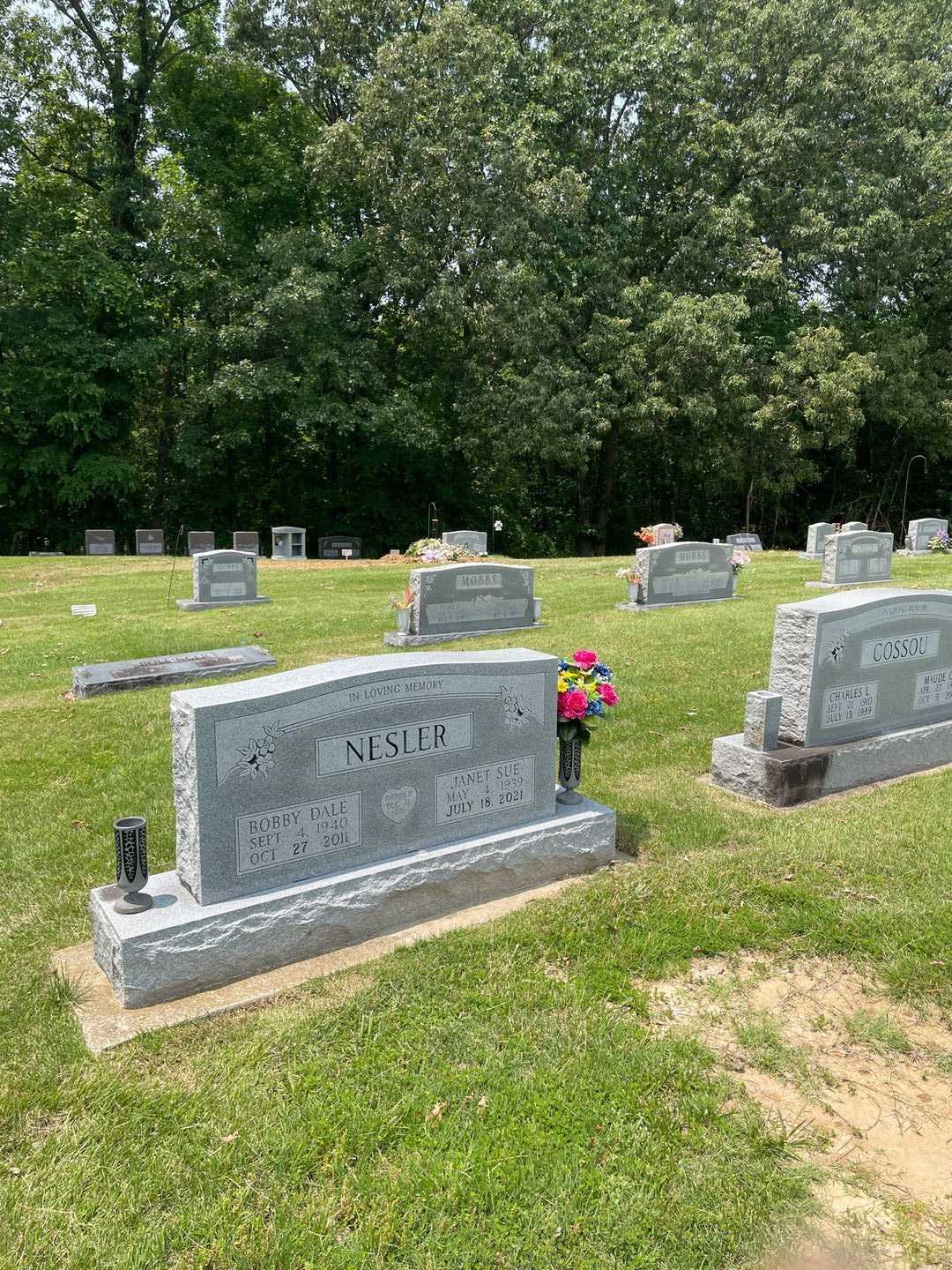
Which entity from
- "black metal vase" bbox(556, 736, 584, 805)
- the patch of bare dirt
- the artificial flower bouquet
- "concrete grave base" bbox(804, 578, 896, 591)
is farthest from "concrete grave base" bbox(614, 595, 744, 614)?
the patch of bare dirt

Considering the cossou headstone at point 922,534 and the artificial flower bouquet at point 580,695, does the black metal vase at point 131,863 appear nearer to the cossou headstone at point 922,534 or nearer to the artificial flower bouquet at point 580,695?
the artificial flower bouquet at point 580,695

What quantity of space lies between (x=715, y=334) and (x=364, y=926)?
22589 millimetres

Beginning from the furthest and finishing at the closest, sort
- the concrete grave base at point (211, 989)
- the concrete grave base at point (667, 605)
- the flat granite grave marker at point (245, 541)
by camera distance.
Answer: the flat granite grave marker at point (245, 541) < the concrete grave base at point (667, 605) < the concrete grave base at point (211, 989)

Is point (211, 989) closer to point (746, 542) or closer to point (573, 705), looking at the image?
point (573, 705)

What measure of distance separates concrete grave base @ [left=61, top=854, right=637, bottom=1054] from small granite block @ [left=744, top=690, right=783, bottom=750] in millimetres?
2364

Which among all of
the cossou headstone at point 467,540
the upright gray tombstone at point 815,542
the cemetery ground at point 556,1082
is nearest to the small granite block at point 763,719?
the cemetery ground at point 556,1082

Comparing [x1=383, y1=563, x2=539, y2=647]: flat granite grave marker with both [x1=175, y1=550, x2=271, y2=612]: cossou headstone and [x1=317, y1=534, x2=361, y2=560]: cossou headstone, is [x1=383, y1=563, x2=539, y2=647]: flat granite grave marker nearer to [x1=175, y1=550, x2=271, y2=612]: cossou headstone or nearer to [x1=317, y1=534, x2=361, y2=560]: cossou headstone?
[x1=175, y1=550, x2=271, y2=612]: cossou headstone

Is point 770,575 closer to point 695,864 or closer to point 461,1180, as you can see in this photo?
point 695,864

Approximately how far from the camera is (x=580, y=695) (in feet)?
16.2

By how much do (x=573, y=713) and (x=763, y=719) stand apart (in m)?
1.79

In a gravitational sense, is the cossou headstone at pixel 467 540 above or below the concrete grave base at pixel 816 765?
above

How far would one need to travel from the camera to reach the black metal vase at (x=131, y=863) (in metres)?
3.72

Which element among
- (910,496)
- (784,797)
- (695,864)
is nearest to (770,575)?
(784,797)

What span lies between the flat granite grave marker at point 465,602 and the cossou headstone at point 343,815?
21.4 feet
